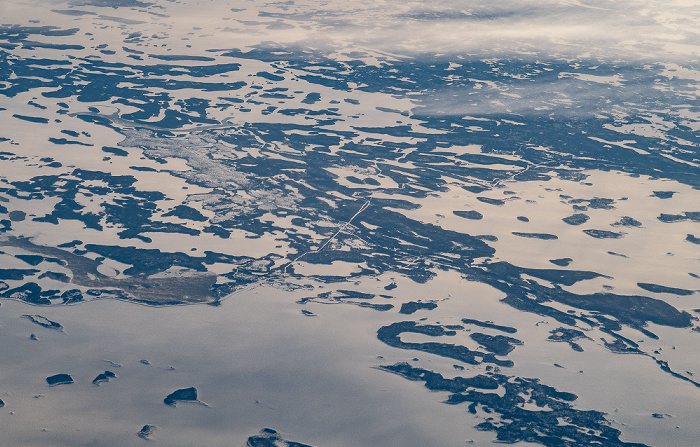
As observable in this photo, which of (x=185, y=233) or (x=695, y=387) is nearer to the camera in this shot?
(x=695, y=387)

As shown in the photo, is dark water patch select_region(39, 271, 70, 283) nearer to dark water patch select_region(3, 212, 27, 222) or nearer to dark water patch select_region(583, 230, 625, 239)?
dark water patch select_region(3, 212, 27, 222)

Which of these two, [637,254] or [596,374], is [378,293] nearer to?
[596,374]

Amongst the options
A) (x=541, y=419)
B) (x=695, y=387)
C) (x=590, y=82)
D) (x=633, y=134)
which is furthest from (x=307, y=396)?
(x=590, y=82)

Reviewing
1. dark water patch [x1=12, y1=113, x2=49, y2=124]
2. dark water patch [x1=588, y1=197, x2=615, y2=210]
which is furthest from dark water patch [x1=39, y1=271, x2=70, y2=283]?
dark water patch [x1=588, y1=197, x2=615, y2=210]

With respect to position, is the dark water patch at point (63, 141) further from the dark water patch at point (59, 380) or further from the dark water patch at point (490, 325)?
the dark water patch at point (490, 325)

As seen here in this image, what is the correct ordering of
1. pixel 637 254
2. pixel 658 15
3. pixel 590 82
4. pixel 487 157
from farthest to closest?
1. pixel 658 15
2. pixel 590 82
3. pixel 487 157
4. pixel 637 254

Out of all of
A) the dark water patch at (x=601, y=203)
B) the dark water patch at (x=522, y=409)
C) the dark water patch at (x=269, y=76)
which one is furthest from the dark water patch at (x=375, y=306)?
the dark water patch at (x=269, y=76)

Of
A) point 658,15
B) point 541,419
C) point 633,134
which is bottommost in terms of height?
point 541,419
